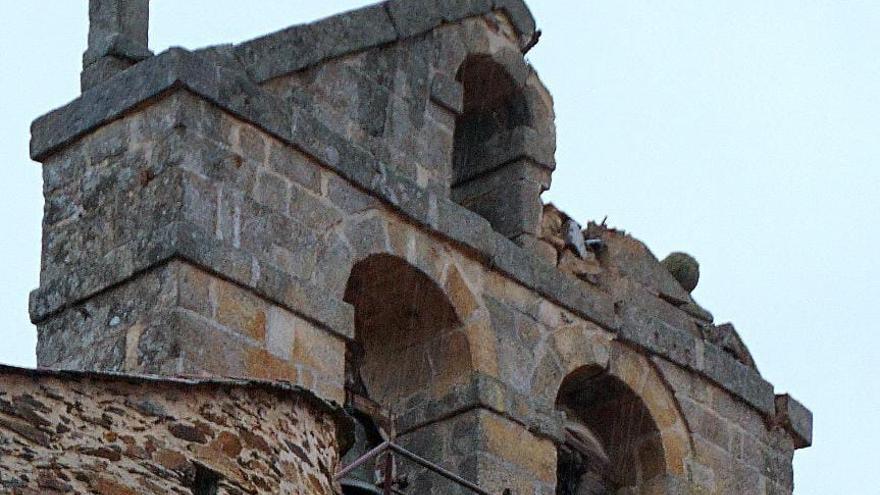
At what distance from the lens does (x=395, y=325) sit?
18.7 meters

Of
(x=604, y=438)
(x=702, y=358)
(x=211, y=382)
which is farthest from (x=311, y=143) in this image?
(x=211, y=382)

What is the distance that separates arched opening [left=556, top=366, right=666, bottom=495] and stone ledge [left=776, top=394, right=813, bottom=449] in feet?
3.71

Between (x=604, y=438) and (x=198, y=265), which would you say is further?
(x=604, y=438)

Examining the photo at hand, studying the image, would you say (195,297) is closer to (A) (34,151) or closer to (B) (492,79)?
(A) (34,151)

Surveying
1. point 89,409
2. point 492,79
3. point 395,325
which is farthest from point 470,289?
point 89,409

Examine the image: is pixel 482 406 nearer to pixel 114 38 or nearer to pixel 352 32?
pixel 352 32

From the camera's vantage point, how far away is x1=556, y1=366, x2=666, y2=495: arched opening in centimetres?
1973

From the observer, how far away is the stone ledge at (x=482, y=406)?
18375 mm

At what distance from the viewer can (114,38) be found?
17.4 meters

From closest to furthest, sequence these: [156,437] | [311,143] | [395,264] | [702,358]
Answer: [156,437], [311,143], [395,264], [702,358]

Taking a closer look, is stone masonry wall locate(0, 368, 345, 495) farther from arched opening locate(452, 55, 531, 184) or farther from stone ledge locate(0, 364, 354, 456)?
arched opening locate(452, 55, 531, 184)

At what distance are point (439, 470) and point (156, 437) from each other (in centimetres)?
360

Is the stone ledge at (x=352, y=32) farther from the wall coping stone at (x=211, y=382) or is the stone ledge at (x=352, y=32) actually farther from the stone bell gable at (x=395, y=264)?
the wall coping stone at (x=211, y=382)

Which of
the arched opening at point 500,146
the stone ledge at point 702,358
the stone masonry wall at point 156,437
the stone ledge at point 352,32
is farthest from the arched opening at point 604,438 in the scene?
the stone masonry wall at point 156,437
